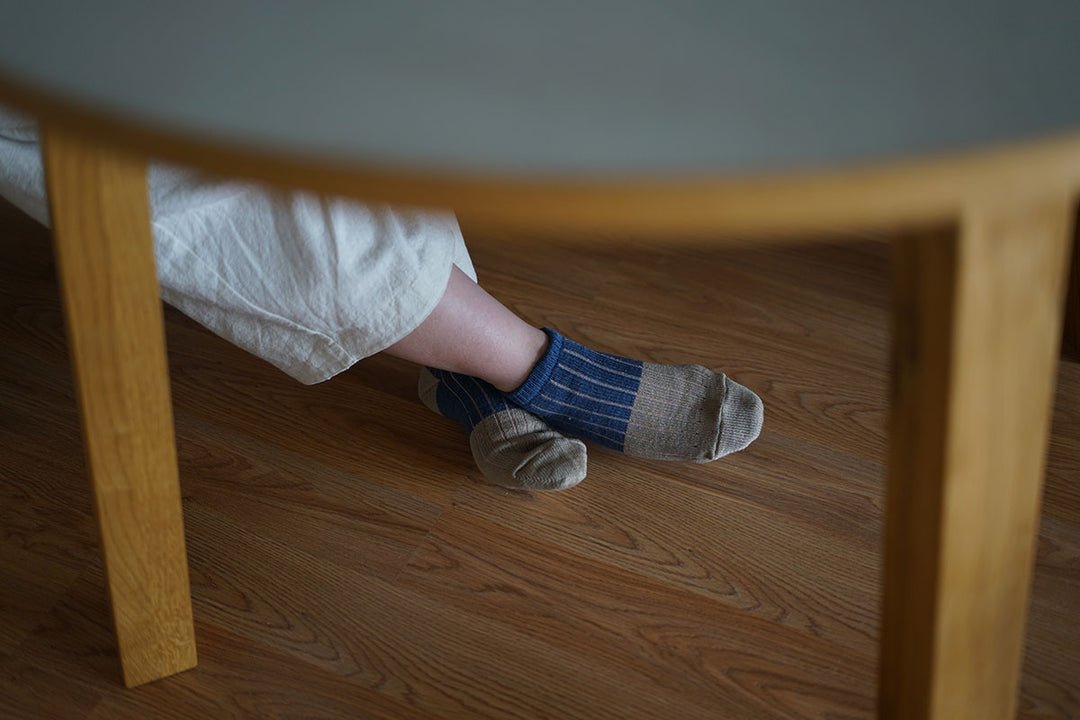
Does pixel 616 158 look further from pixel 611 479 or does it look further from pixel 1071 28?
pixel 611 479

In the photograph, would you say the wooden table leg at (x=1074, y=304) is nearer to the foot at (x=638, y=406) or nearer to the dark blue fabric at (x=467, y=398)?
the foot at (x=638, y=406)

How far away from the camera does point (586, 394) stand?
40.8 inches

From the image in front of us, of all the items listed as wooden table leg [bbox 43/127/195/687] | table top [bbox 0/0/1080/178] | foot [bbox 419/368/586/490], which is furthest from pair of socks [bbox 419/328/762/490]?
table top [bbox 0/0/1080/178]

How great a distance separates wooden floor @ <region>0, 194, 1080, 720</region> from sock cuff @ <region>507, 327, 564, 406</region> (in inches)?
3.2

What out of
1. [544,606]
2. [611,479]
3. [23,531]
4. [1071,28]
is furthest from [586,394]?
[1071,28]

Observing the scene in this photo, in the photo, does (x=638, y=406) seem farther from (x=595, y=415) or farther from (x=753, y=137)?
(x=753, y=137)

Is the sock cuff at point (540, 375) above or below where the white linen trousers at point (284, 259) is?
below

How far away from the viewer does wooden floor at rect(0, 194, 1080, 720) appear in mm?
858

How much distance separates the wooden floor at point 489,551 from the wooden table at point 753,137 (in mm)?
329

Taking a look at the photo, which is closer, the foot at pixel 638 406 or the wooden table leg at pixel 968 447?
the wooden table leg at pixel 968 447

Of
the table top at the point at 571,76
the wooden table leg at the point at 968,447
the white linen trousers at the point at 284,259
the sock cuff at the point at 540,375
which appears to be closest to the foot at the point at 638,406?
the sock cuff at the point at 540,375

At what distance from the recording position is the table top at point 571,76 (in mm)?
398

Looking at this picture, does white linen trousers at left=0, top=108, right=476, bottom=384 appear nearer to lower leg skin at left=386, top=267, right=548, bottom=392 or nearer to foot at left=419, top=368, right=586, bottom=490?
lower leg skin at left=386, top=267, right=548, bottom=392

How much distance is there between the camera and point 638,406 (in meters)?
1.03
